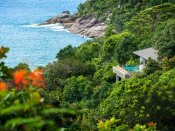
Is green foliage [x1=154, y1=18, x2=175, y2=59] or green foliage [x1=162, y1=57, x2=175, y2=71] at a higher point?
green foliage [x1=154, y1=18, x2=175, y2=59]

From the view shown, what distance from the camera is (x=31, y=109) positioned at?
2764 millimetres

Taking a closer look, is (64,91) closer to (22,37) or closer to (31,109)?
(31,109)

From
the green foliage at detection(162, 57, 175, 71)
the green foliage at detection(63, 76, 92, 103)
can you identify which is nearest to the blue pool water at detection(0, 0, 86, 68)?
the green foliage at detection(63, 76, 92, 103)

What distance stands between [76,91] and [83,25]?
130 ft

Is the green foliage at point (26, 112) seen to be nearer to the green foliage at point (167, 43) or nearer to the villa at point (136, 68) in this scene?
the villa at point (136, 68)

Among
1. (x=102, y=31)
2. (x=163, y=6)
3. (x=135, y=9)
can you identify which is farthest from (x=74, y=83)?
(x=102, y=31)

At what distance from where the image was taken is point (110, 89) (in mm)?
24906

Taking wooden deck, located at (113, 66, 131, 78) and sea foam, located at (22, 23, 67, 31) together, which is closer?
wooden deck, located at (113, 66, 131, 78)

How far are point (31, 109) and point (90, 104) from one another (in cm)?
2158

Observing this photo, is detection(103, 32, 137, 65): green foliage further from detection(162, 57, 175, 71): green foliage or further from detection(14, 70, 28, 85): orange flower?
detection(14, 70, 28, 85): orange flower

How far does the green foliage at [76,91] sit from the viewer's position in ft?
89.4

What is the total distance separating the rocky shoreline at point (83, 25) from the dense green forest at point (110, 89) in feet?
24.4

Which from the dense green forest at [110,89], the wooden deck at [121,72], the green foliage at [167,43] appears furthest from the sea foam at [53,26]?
the green foliage at [167,43]

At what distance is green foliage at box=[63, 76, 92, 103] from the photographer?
27250 mm
